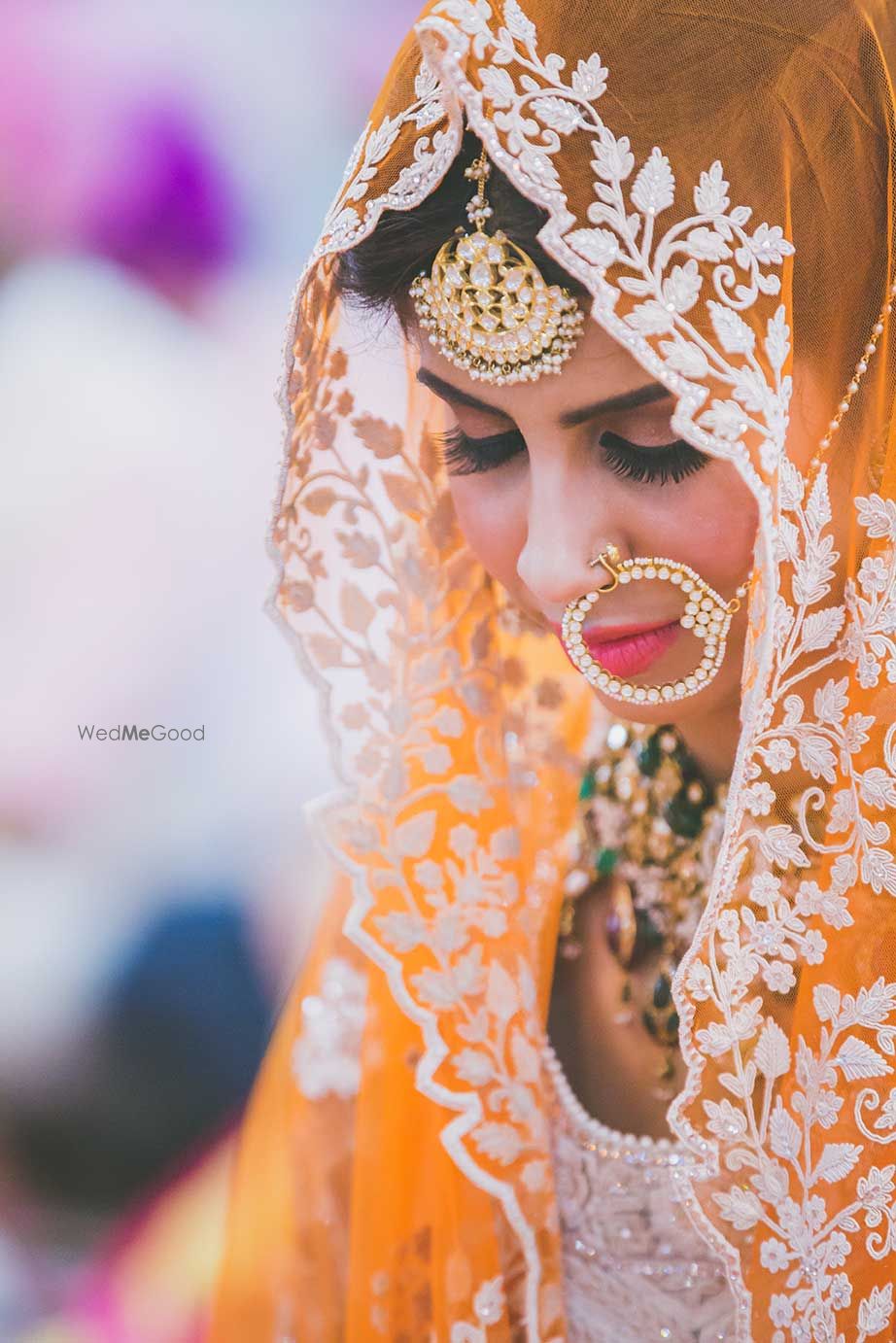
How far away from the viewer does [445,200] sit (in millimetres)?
688

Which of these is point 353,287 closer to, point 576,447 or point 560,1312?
point 576,447

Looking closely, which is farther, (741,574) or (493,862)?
(493,862)

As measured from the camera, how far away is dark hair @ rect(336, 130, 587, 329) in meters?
0.65

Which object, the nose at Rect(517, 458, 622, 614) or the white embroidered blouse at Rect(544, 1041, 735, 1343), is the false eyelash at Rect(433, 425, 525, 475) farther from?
the white embroidered blouse at Rect(544, 1041, 735, 1343)

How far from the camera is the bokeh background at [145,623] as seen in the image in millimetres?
1145

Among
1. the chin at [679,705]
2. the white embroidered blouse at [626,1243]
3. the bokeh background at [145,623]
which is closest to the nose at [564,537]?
the chin at [679,705]

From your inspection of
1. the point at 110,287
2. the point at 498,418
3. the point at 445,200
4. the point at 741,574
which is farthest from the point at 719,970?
the point at 110,287

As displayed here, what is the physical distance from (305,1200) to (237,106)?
3.41ft

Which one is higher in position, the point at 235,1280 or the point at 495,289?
the point at 495,289

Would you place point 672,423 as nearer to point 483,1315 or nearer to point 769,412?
point 769,412

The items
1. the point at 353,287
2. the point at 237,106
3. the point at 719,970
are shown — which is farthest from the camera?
the point at 237,106

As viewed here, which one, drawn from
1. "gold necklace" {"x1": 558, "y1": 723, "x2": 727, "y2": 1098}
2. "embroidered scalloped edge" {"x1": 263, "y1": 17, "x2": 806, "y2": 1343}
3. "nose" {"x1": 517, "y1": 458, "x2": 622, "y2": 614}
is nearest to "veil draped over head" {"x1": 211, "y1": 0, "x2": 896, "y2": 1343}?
"embroidered scalloped edge" {"x1": 263, "y1": 17, "x2": 806, "y2": 1343}

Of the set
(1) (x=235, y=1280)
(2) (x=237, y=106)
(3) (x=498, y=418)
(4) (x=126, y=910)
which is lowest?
(1) (x=235, y=1280)

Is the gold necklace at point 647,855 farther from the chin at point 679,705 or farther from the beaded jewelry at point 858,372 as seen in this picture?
the beaded jewelry at point 858,372
